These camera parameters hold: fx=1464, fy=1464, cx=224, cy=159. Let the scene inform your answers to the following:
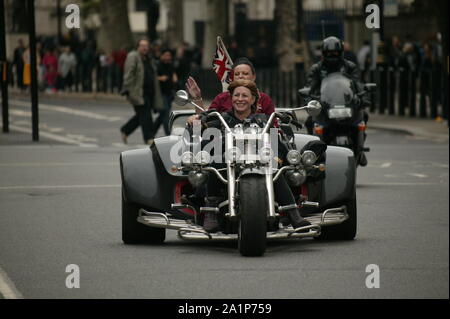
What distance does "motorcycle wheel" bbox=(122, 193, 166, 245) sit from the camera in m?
11.4

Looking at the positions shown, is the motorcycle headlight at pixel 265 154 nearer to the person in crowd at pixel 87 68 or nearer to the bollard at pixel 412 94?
the bollard at pixel 412 94

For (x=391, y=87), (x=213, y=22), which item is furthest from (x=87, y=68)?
(x=391, y=87)

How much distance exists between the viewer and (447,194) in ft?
53.2

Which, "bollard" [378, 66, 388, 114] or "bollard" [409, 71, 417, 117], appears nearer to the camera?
"bollard" [409, 71, 417, 117]

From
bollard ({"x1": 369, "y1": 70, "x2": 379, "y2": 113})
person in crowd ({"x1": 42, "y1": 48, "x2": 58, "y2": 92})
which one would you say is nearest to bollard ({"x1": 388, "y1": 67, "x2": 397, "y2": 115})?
bollard ({"x1": 369, "y1": 70, "x2": 379, "y2": 113})

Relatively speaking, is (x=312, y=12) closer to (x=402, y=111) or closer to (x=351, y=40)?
(x=351, y=40)

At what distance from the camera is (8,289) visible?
29.6 ft

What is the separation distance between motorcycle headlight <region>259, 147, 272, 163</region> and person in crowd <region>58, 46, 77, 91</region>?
38327mm

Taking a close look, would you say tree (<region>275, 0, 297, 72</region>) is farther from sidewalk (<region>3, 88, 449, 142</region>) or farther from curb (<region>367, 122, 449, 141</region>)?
curb (<region>367, 122, 449, 141</region>)

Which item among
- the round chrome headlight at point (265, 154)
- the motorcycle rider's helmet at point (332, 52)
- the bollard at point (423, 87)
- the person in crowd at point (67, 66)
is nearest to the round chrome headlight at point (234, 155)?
the round chrome headlight at point (265, 154)

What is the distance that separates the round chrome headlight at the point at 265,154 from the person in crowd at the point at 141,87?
45.5 feet

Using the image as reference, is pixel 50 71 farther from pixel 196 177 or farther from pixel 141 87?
pixel 196 177

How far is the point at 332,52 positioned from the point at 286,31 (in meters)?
30.3
